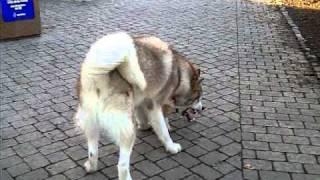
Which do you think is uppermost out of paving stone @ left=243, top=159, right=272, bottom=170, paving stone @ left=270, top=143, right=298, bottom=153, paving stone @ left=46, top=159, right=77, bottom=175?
paving stone @ left=270, top=143, right=298, bottom=153

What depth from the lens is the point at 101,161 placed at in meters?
4.55

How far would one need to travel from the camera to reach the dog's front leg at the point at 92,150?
4.11 meters

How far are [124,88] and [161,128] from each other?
103cm

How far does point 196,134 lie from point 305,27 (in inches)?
245

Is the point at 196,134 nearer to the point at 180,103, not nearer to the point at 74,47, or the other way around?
the point at 180,103

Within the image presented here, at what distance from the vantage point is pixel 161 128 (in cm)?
471

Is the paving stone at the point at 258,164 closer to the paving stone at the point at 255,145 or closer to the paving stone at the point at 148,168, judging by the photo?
the paving stone at the point at 255,145

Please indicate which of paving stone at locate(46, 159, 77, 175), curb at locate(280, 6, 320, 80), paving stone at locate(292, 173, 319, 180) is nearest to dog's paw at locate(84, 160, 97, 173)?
paving stone at locate(46, 159, 77, 175)

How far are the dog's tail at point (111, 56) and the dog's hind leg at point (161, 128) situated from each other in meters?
0.99

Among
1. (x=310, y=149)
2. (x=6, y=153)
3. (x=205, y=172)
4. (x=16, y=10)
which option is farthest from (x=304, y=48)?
(x=6, y=153)

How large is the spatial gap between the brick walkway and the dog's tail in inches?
46.7

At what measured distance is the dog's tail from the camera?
3.49m

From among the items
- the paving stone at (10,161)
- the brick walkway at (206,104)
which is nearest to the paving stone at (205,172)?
the brick walkway at (206,104)

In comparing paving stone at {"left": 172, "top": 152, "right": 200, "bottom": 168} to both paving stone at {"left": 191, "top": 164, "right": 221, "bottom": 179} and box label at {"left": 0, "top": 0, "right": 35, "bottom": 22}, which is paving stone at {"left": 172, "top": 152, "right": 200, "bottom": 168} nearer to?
paving stone at {"left": 191, "top": 164, "right": 221, "bottom": 179}
